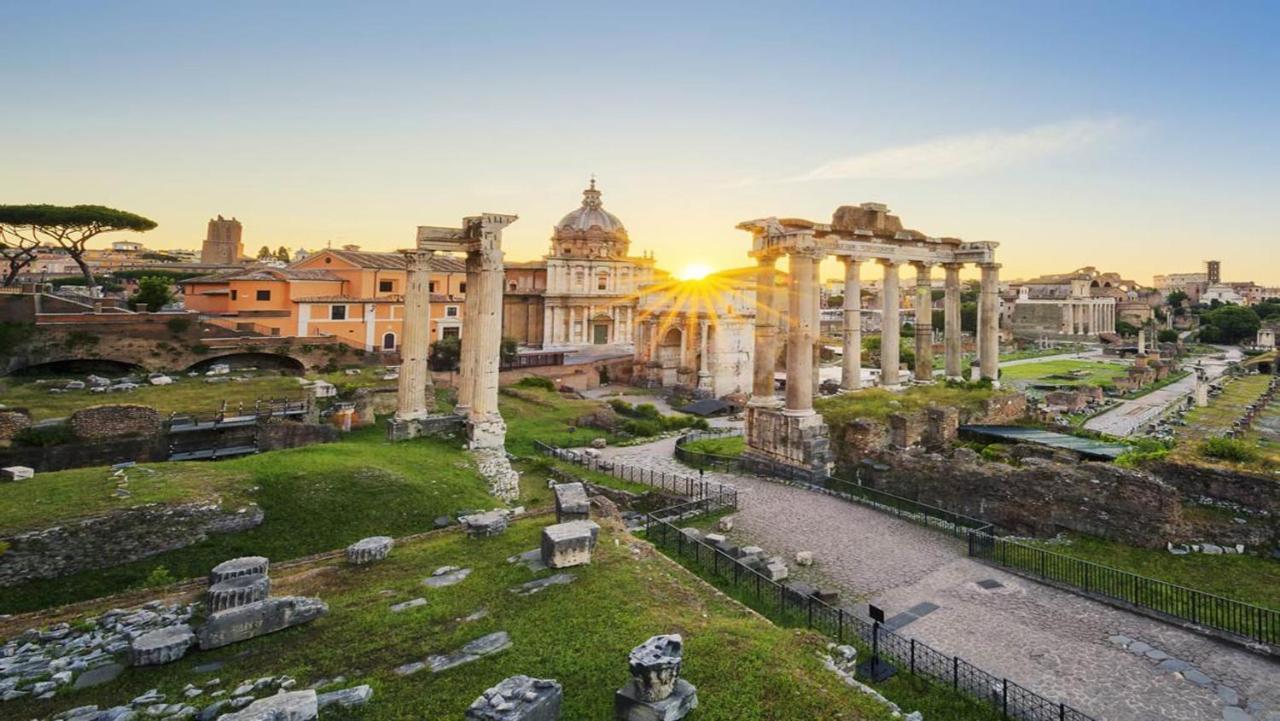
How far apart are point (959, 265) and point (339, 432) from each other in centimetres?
2535

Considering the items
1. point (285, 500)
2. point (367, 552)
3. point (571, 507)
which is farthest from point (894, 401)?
point (285, 500)

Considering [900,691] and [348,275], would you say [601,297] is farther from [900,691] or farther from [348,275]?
[900,691]

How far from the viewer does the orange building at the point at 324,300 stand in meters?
41.3

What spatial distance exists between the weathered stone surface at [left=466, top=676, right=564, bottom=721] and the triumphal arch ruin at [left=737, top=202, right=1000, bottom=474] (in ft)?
49.8

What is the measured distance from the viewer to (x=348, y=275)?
45.5m

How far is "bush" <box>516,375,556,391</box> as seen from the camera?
4042cm

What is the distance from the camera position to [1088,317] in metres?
106

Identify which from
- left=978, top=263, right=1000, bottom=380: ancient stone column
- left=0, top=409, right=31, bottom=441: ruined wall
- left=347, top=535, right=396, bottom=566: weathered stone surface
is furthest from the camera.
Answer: left=978, top=263, right=1000, bottom=380: ancient stone column

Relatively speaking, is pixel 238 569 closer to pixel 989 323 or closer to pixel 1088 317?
pixel 989 323

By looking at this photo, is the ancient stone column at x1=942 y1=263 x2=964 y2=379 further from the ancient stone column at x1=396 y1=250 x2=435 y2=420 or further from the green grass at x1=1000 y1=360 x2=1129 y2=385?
the green grass at x1=1000 y1=360 x2=1129 y2=385

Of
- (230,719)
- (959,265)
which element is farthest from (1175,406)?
(230,719)

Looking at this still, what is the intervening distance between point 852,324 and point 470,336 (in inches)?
583

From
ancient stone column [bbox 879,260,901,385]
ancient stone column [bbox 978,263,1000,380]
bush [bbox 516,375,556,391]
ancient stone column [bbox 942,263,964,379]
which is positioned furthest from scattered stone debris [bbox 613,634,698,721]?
bush [bbox 516,375,556,391]

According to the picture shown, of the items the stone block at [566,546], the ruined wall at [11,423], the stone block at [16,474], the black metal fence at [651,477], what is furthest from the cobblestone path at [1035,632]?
the ruined wall at [11,423]
